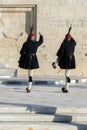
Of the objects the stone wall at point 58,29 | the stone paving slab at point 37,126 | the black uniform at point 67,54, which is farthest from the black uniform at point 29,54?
the stone wall at point 58,29

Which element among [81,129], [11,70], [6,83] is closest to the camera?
[81,129]

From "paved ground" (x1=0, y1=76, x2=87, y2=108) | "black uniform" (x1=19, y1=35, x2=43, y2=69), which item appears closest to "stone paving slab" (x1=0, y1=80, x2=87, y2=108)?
"paved ground" (x1=0, y1=76, x2=87, y2=108)

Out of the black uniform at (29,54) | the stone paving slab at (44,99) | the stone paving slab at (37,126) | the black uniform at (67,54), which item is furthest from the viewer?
the black uniform at (67,54)

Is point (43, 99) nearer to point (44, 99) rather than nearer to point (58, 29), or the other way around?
point (44, 99)

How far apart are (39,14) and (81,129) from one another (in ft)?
41.8

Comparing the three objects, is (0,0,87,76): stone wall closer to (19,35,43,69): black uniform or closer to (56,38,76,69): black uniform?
(56,38,76,69): black uniform

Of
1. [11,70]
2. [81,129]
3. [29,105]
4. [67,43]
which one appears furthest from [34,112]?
[11,70]

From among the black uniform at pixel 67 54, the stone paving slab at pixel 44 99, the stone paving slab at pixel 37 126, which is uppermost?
the black uniform at pixel 67 54

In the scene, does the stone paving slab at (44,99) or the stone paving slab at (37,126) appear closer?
the stone paving slab at (37,126)

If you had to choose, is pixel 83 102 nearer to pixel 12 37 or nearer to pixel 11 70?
pixel 11 70

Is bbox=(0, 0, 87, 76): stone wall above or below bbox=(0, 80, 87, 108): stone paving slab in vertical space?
above

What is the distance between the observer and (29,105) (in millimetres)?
8523

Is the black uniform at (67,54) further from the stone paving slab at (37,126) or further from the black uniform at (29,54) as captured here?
the stone paving slab at (37,126)

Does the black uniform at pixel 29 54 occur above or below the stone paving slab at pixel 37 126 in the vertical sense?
above
